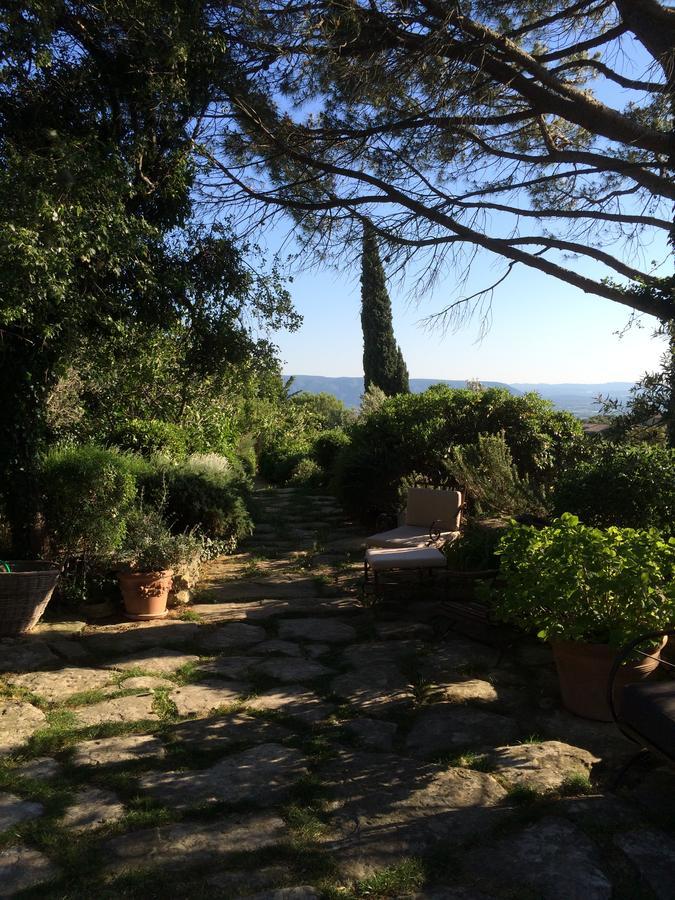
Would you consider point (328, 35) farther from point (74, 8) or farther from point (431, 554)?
point (431, 554)

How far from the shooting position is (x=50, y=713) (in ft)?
11.3

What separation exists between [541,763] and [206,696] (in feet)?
5.94

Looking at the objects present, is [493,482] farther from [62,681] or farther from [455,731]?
[62,681]

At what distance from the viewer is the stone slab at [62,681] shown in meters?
3.74

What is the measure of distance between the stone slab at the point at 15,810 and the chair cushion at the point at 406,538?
12.6 feet

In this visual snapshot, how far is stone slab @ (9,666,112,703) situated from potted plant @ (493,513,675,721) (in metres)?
2.39

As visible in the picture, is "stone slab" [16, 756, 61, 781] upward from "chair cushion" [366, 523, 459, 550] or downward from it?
downward

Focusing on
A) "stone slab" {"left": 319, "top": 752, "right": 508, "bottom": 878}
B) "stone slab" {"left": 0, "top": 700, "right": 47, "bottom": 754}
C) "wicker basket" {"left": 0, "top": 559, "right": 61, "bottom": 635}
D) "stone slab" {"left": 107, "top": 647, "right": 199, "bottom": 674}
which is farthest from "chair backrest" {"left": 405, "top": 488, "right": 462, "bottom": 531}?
"stone slab" {"left": 0, "top": 700, "right": 47, "bottom": 754}

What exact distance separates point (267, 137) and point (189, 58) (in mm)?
808

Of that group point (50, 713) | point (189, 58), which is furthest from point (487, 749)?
point (189, 58)

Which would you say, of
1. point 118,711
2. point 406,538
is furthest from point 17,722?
point 406,538

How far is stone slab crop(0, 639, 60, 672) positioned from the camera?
4.17 metres

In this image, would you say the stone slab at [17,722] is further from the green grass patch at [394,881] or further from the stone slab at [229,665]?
the green grass patch at [394,881]

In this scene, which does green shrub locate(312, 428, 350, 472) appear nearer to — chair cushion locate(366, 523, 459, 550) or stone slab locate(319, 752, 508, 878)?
chair cushion locate(366, 523, 459, 550)
